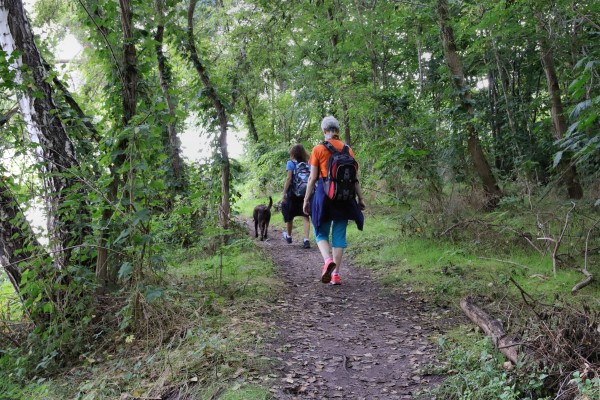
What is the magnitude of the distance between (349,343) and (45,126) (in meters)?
4.02

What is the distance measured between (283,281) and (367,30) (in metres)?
7.19

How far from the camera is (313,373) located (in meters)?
3.74

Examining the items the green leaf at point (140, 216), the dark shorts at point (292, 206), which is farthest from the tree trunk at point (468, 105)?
the green leaf at point (140, 216)

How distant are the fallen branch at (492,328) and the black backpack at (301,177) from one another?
15.1 ft

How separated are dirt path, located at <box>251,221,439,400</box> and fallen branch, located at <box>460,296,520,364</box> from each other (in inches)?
16.8

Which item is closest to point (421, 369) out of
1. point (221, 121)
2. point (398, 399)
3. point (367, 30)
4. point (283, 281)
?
point (398, 399)

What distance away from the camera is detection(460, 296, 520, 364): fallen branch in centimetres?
329

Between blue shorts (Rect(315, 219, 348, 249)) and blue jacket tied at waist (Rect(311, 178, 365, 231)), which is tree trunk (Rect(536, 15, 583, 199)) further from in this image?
blue shorts (Rect(315, 219, 348, 249))

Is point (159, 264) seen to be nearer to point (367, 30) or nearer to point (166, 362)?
point (166, 362)

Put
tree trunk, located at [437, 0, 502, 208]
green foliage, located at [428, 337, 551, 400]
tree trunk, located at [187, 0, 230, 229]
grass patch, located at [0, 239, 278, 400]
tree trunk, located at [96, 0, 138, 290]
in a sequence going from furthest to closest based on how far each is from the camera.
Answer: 1. tree trunk, located at [437, 0, 502, 208]
2. tree trunk, located at [187, 0, 230, 229]
3. tree trunk, located at [96, 0, 138, 290]
4. grass patch, located at [0, 239, 278, 400]
5. green foliage, located at [428, 337, 551, 400]

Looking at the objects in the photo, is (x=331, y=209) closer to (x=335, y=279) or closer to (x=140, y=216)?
(x=335, y=279)

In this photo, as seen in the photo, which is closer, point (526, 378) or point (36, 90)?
point (526, 378)

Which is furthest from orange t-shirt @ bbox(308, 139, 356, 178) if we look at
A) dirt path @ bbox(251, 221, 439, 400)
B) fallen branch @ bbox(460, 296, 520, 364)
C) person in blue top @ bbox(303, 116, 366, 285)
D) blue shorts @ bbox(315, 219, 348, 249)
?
fallen branch @ bbox(460, 296, 520, 364)

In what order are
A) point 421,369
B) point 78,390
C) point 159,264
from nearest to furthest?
point 421,369 → point 78,390 → point 159,264
